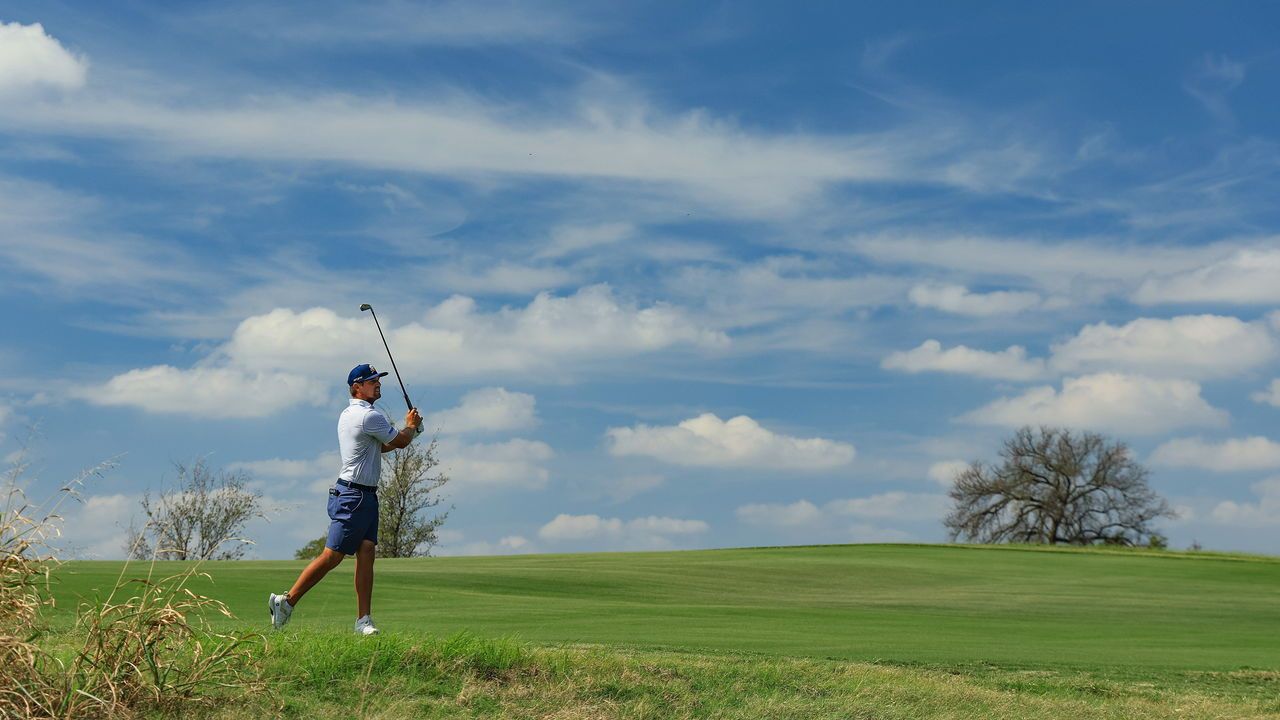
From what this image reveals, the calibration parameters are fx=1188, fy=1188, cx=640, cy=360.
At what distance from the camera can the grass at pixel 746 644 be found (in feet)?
30.2

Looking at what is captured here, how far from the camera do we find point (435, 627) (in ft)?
52.5

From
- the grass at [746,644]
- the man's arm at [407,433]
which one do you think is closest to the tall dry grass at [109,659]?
the grass at [746,644]

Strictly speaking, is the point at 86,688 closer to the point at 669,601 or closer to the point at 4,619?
the point at 4,619

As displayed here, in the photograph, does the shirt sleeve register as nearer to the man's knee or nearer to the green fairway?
the man's knee

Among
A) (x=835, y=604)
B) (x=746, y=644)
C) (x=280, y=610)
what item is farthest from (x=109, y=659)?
(x=835, y=604)

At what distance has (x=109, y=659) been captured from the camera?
27.0ft

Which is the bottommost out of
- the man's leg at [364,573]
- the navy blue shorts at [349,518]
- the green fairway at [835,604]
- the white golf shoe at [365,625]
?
Result: the green fairway at [835,604]

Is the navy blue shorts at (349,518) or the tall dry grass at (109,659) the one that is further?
the navy blue shorts at (349,518)

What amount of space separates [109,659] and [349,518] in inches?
122

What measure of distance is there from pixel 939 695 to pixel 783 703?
2291 mm

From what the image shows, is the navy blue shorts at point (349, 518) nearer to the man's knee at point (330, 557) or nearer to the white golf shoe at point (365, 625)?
the man's knee at point (330, 557)

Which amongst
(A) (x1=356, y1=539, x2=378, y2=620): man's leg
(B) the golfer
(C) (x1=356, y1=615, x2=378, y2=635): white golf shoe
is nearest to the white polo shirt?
(B) the golfer

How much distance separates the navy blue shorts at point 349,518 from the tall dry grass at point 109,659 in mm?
2090

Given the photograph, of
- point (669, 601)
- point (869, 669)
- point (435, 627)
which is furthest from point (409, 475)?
point (869, 669)
